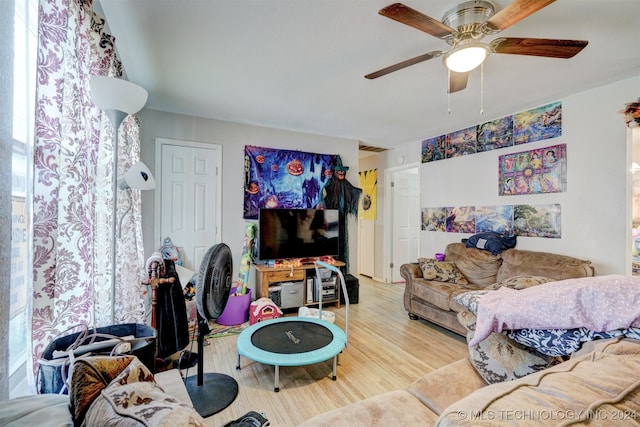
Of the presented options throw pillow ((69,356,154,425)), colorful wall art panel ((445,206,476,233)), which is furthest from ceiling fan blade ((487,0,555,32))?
colorful wall art panel ((445,206,476,233))

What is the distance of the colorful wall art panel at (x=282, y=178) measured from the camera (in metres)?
3.81

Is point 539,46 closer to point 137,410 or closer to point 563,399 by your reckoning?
point 563,399

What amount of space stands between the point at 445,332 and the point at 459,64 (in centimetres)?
273

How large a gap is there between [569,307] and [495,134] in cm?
326

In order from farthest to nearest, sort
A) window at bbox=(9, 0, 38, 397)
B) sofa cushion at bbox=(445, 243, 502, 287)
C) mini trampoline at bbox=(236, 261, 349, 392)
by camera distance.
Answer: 1. sofa cushion at bbox=(445, 243, 502, 287)
2. mini trampoline at bbox=(236, 261, 349, 392)
3. window at bbox=(9, 0, 38, 397)

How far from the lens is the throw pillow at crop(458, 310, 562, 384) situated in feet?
3.48

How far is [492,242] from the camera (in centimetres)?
328

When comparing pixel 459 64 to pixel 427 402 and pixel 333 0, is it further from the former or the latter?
pixel 427 402

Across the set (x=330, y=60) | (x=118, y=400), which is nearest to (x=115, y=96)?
(x=118, y=400)

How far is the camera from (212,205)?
11.9ft

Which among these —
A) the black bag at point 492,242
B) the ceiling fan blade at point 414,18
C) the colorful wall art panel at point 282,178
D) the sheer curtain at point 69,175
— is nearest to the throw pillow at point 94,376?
the sheer curtain at point 69,175

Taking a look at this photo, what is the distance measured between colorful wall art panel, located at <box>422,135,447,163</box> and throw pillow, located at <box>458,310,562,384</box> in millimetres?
3572

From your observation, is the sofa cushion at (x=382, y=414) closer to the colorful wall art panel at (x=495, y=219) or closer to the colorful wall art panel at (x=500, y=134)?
the colorful wall art panel at (x=495, y=219)

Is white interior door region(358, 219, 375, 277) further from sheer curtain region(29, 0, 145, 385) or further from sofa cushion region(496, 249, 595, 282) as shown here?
sheer curtain region(29, 0, 145, 385)
